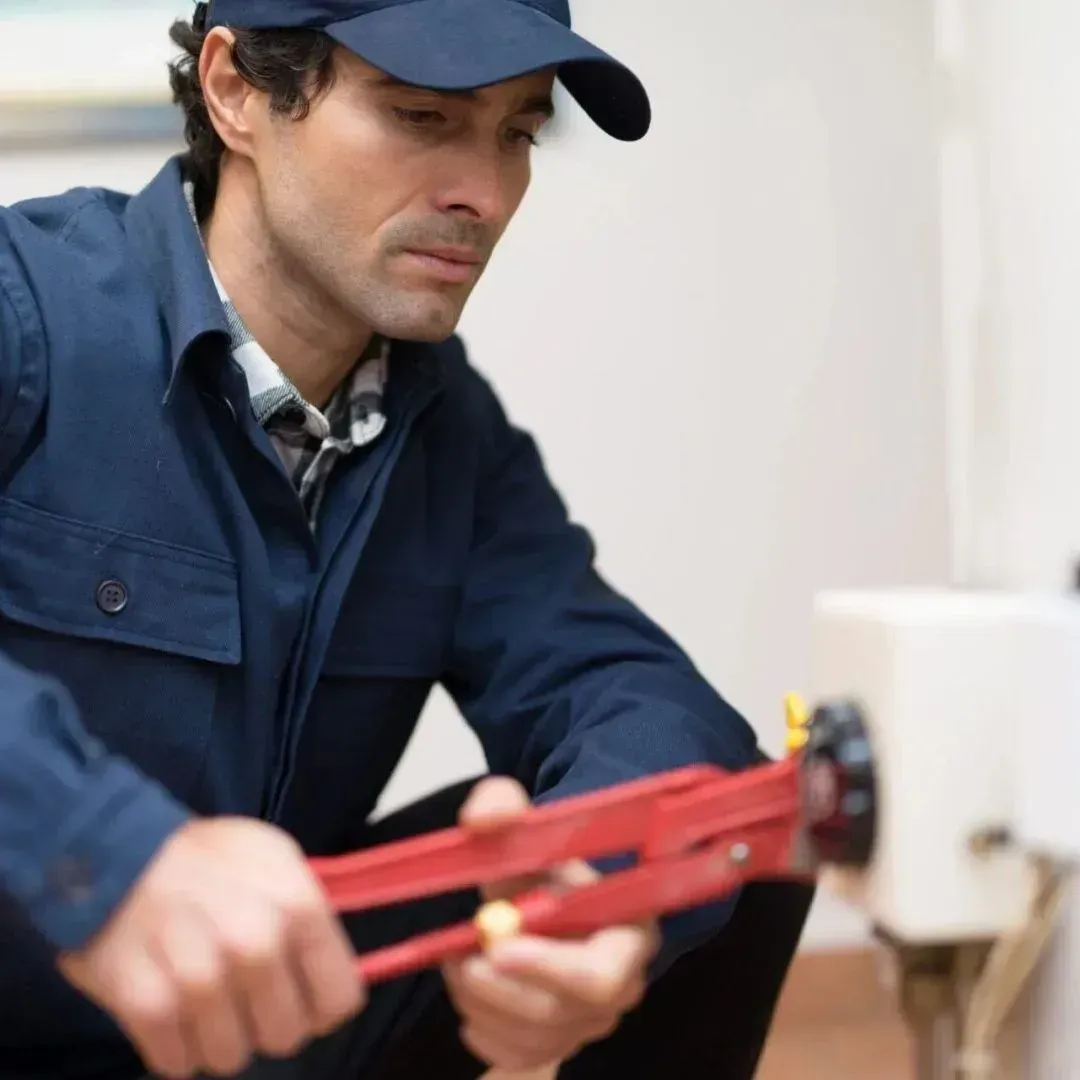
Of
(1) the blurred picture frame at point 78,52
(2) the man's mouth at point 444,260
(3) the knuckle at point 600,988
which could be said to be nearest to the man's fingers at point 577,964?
(3) the knuckle at point 600,988

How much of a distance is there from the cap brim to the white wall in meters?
0.41

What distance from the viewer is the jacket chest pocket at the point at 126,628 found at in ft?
2.08

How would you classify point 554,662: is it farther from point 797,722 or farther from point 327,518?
point 797,722

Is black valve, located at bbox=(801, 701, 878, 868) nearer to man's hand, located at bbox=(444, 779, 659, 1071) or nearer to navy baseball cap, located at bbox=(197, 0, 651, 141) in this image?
man's hand, located at bbox=(444, 779, 659, 1071)

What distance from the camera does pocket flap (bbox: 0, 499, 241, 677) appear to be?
0.63 m

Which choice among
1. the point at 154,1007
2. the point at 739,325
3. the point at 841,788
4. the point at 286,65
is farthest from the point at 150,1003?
the point at 739,325

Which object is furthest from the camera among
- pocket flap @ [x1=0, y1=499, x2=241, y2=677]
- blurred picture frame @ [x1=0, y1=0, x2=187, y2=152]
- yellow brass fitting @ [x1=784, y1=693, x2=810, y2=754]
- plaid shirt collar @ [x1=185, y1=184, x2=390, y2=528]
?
blurred picture frame @ [x1=0, y1=0, x2=187, y2=152]

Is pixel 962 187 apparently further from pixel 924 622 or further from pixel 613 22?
pixel 613 22

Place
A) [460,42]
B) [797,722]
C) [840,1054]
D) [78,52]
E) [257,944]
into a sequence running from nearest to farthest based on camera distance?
[257,944] < [797,722] < [460,42] < [78,52] < [840,1054]

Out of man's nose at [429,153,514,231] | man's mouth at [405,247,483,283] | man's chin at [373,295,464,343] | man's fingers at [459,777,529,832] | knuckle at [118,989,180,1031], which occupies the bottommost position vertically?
knuckle at [118,989,180,1031]

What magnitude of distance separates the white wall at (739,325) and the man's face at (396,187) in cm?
36

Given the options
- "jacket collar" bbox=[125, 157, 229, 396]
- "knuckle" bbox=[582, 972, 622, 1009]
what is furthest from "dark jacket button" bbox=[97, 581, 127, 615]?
"knuckle" bbox=[582, 972, 622, 1009]

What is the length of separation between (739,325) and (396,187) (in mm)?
488

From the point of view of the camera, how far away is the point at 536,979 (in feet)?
1.40
